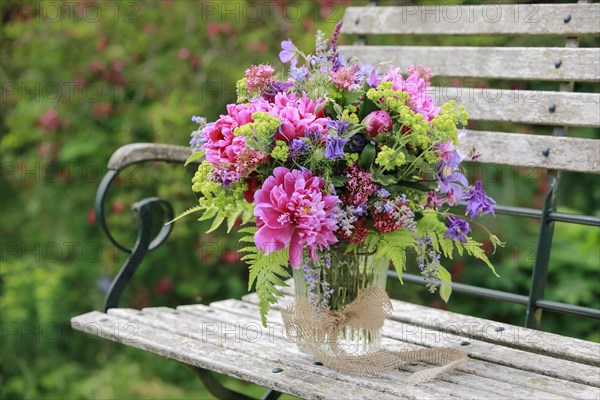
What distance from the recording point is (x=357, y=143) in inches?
63.3

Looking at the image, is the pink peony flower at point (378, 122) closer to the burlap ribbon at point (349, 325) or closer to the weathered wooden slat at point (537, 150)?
the burlap ribbon at point (349, 325)

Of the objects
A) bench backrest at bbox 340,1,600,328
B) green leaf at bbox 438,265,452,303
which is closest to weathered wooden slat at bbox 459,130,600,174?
bench backrest at bbox 340,1,600,328

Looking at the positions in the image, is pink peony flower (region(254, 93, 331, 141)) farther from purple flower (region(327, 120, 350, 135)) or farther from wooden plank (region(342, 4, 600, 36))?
wooden plank (region(342, 4, 600, 36))

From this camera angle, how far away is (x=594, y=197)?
3.88 metres

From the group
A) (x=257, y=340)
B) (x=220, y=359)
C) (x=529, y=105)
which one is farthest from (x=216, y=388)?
(x=529, y=105)

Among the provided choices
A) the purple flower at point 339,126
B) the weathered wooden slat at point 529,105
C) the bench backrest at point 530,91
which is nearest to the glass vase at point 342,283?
the purple flower at point 339,126

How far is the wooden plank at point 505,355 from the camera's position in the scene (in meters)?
1.71

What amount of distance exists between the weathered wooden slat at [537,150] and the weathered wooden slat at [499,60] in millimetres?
163

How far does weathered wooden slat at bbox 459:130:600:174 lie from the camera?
6.96ft

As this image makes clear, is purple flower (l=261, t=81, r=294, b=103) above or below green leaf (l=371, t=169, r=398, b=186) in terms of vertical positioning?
above

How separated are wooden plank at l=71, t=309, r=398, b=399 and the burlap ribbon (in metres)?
0.06

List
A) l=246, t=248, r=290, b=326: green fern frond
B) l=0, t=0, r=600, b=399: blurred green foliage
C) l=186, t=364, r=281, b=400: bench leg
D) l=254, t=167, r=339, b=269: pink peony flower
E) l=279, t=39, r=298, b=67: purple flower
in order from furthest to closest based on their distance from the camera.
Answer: l=0, t=0, r=600, b=399: blurred green foliage, l=186, t=364, r=281, b=400: bench leg, l=279, t=39, r=298, b=67: purple flower, l=246, t=248, r=290, b=326: green fern frond, l=254, t=167, r=339, b=269: pink peony flower

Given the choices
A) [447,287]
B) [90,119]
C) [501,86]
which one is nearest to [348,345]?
[447,287]

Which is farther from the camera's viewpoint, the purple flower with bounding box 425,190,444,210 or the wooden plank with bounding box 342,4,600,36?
the wooden plank with bounding box 342,4,600,36
